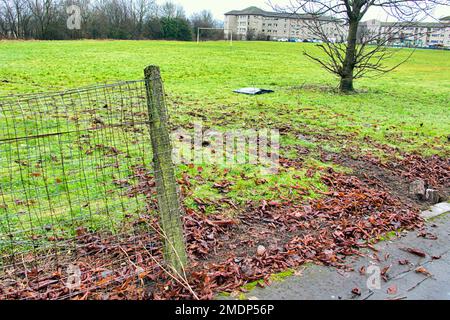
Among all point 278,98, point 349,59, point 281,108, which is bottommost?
point 281,108

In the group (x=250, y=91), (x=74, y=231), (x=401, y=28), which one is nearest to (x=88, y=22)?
(x=250, y=91)

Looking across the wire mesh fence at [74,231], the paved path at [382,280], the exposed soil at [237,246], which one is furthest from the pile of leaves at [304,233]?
the wire mesh fence at [74,231]

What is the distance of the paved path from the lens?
257cm

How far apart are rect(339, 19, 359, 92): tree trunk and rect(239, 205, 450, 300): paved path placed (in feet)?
27.9

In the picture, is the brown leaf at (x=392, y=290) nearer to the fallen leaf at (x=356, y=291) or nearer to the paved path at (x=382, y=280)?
the paved path at (x=382, y=280)

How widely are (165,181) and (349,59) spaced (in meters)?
9.60

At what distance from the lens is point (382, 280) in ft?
9.08

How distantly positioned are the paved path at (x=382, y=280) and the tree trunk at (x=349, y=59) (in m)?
8.49

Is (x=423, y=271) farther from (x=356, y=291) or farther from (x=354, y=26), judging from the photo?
(x=354, y=26)

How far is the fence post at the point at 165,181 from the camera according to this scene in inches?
101

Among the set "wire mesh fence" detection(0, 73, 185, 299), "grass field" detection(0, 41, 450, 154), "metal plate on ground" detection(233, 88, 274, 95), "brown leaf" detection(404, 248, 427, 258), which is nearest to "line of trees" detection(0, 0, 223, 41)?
"grass field" detection(0, 41, 450, 154)

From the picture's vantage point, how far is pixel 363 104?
9.62 meters

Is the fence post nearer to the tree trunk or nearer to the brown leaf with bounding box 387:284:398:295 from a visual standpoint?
the brown leaf with bounding box 387:284:398:295

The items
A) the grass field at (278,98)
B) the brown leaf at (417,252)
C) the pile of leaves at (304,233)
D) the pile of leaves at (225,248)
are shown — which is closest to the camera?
the pile of leaves at (225,248)
